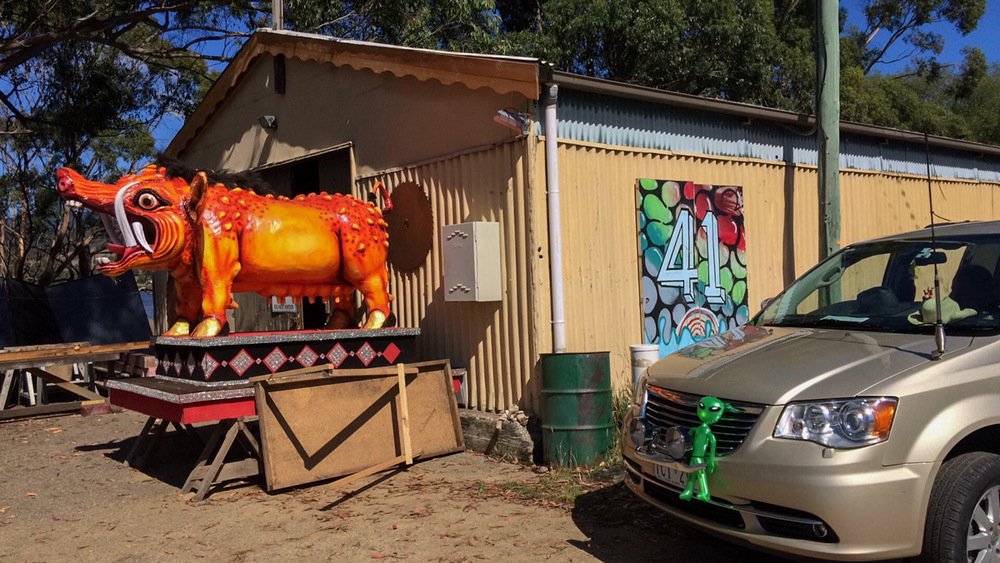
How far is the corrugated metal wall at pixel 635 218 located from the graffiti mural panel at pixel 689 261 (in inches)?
5.2

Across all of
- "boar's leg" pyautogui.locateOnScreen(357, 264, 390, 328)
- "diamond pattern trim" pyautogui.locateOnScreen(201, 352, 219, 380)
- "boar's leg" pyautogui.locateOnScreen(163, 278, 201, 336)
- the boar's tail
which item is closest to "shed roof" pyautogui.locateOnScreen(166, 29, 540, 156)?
the boar's tail

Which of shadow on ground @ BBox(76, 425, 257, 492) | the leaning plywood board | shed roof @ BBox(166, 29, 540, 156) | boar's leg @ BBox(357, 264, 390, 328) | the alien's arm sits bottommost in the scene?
shadow on ground @ BBox(76, 425, 257, 492)

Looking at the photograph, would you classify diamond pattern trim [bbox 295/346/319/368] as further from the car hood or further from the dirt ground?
the car hood

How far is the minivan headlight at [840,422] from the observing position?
3707 mm

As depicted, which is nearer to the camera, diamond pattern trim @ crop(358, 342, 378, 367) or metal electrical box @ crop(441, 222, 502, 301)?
metal electrical box @ crop(441, 222, 502, 301)

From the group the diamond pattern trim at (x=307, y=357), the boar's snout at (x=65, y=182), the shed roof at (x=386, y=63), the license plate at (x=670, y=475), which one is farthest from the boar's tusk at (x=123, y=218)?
the license plate at (x=670, y=475)

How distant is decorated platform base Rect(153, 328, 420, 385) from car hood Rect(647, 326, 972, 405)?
11.7 feet

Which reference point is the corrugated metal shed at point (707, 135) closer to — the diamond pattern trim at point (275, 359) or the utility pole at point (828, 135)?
the utility pole at point (828, 135)

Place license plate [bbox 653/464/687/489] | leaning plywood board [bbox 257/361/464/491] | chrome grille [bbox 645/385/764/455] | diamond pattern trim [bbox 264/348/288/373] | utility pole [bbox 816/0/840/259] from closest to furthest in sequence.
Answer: chrome grille [bbox 645/385/764/455] → license plate [bbox 653/464/687/489] → leaning plywood board [bbox 257/361/464/491] → diamond pattern trim [bbox 264/348/288/373] → utility pole [bbox 816/0/840/259]

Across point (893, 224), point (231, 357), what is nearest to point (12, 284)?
point (231, 357)

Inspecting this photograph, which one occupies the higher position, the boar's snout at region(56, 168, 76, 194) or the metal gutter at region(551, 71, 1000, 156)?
the metal gutter at region(551, 71, 1000, 156)

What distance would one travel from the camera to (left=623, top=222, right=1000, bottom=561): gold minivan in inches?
145

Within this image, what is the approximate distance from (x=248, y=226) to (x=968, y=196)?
36.5ft

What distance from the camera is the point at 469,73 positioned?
767 cm
